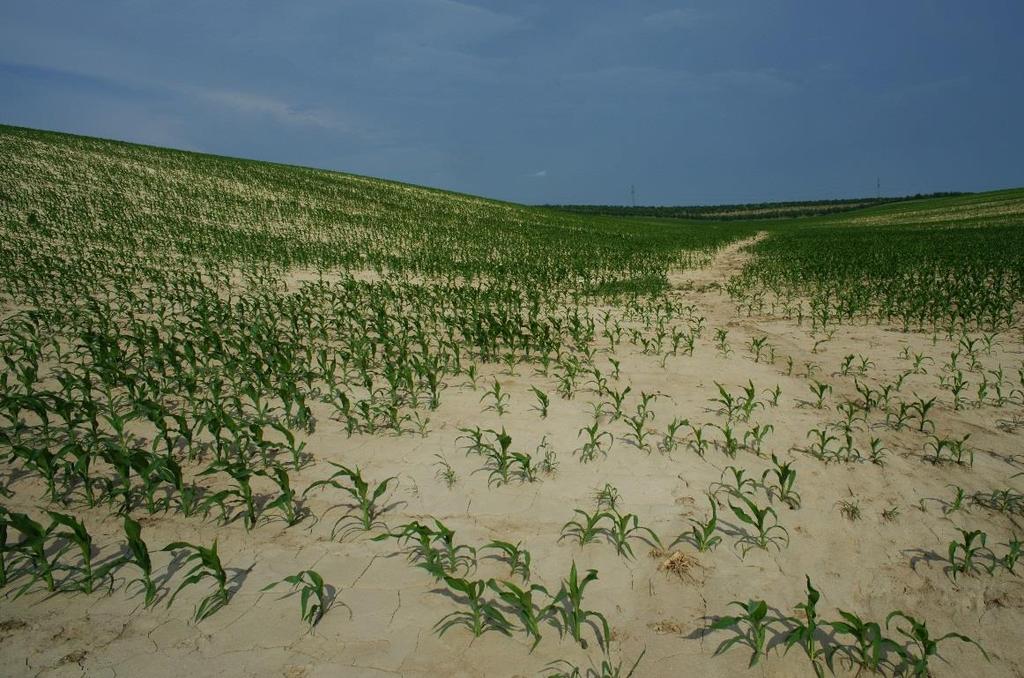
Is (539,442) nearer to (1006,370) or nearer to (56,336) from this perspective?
(1006,370)

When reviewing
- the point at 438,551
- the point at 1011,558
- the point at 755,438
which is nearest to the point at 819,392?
the point at 755,438

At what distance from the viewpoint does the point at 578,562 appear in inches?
134

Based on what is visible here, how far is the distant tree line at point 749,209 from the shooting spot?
122m

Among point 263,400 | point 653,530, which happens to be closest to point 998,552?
point 653,530

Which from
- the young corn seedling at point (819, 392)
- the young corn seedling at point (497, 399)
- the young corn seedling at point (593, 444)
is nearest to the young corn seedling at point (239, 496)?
the young corn seedling at point (497, 399)

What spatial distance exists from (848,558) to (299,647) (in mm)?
3725

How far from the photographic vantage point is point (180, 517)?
3.79m

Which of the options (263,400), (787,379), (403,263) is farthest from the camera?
(403,263)

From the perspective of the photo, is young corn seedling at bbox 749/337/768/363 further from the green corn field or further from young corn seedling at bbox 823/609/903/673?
young corn seedling at bbox 823/609/903/673

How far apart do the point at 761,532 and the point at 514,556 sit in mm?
1869

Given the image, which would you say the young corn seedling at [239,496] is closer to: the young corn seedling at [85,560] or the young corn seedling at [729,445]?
the young corn seedling at [85,560]

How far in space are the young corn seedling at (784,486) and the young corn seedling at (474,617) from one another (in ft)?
8.70

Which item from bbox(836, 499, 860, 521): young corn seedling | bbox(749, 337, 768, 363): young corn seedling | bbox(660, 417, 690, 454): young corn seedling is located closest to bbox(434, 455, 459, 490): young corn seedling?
bbox(660, 417, 690, 454): young corn seedling

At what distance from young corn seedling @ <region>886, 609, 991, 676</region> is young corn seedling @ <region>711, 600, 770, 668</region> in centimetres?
70
